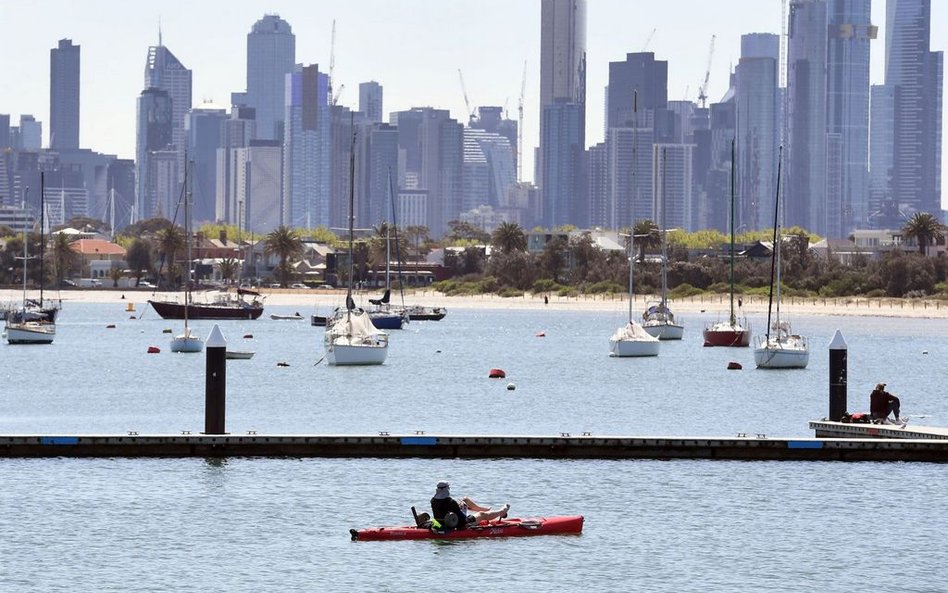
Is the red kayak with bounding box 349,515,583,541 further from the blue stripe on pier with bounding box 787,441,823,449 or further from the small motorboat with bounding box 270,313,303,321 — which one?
the small motorboat with bounding box 270,313,303,321

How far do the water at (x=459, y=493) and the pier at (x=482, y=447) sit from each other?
0.59 metres

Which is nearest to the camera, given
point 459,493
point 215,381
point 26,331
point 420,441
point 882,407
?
point 459,493

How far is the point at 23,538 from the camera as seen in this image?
45.4 metres

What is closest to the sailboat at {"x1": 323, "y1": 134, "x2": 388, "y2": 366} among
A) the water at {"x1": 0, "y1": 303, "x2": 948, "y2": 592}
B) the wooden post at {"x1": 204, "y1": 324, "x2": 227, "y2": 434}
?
the water at {"x1": 0, "y1": 303, "x2": 948, "y2": 592}

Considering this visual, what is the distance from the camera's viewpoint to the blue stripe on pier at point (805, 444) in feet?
177

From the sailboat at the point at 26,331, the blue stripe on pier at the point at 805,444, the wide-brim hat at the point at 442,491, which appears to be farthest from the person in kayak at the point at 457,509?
the sailboat at the point at 26,331

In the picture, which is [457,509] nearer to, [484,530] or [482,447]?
[484,530]

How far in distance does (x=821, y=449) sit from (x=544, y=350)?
76.8 m

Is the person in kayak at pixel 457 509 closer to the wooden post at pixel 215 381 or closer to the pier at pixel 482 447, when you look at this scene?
the pier at pixel 482 447

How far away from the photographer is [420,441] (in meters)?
54.2

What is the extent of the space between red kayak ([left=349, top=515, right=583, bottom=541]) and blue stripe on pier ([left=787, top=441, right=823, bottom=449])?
10.6 m

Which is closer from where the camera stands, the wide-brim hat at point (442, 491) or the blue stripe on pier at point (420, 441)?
the wide-brim hat at point (442, 491)

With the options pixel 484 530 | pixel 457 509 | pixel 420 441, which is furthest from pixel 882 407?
pixel 457 509

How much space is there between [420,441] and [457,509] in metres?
10.1
